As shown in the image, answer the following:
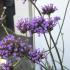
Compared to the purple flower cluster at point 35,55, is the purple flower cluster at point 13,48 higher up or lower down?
higher up

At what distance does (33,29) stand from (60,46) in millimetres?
689

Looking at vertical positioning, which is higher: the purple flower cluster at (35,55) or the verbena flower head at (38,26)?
the verbena flower head at (38,26)

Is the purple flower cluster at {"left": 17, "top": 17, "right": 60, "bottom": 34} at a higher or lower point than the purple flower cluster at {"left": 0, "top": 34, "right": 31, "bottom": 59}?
higher

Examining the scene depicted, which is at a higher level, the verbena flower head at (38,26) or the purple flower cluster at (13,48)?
the verbena flower head at (38,26)

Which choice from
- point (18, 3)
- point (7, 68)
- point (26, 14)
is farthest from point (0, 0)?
point (7, 68)

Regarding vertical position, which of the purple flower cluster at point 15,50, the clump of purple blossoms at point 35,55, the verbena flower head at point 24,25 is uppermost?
the verbena flower head at point 24,25

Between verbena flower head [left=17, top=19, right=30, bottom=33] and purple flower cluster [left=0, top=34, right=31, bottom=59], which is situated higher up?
verbena flower head [left=17, top=19, right=30, bottom=33]

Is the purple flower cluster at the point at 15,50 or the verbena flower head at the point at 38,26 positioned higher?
the verbena flower head at the point at 38,26

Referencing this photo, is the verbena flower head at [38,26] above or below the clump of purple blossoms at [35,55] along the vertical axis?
above

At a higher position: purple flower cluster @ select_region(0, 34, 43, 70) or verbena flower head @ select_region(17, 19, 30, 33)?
verbena flower head @ select_region(17, 19, 30, 33)

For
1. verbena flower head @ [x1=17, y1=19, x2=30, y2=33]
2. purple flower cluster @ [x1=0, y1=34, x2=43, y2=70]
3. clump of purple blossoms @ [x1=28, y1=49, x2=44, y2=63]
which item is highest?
verbena flower head @ [x1=17, y1=19, x2=30, y2=33]

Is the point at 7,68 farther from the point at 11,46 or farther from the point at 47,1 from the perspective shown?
the point at 47,1

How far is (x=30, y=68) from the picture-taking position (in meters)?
1.46

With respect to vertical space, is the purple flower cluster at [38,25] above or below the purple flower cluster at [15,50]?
above
